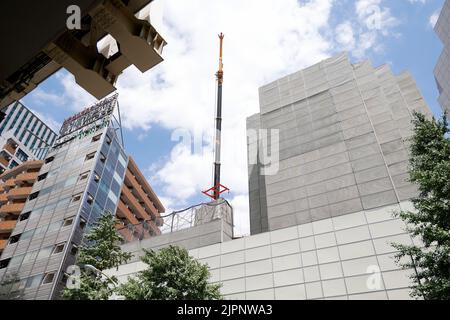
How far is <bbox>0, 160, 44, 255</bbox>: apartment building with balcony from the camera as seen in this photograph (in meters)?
48.6

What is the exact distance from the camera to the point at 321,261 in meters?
23.0

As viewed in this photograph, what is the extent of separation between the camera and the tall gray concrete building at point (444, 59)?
67.2 m

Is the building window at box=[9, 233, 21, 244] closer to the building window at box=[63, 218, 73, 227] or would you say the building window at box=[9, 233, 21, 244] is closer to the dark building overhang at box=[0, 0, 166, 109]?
the building window at box=[63, 218, 73, 227]

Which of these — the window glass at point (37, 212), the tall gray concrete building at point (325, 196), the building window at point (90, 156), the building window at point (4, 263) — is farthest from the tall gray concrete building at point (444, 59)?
the building window at point (4, 263)

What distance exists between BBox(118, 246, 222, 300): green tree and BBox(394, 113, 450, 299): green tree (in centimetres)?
938

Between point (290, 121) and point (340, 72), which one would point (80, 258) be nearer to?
point (290, 121)

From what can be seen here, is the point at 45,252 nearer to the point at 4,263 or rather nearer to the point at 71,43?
the point at 4,263

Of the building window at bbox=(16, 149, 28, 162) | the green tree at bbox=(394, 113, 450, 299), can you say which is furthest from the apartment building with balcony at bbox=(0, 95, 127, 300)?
the green tree at bbox=(394, 113, 450, 299)

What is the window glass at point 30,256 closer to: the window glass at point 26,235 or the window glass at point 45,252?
the window glass at point 45,252

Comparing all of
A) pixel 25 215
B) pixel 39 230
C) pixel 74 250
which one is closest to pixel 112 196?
pixel 39 230

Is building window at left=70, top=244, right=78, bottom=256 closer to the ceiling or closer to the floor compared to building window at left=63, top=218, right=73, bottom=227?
closer to the floor

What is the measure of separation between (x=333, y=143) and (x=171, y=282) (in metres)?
19.3

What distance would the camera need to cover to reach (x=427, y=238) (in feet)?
39.3

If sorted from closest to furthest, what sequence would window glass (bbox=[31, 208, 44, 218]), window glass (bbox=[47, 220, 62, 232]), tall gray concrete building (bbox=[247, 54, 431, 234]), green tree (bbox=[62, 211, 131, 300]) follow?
green tree (bbox=[62, 211, 131, 300]) < tall gray concrete building (bbox=[247, 54, 431, 234]) < window glass (bbox=[47, 220, 62, 232]) < window glass (bbox=[31, 208, 44, 218])
